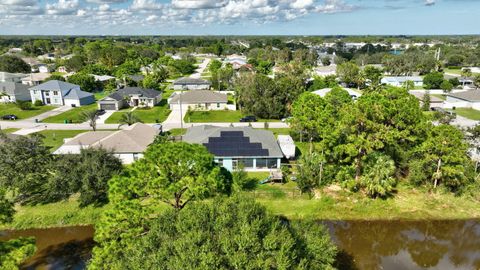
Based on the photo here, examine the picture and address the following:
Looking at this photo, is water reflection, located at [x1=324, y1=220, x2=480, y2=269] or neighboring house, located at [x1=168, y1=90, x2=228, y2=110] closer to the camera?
water reflection, located at [x1=324, y1=220, x2=480, y2=269]

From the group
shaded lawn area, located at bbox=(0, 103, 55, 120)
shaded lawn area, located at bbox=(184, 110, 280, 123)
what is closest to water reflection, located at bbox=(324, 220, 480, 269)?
shaded lawn area, located at bbox=(184, 110, 280, 123)

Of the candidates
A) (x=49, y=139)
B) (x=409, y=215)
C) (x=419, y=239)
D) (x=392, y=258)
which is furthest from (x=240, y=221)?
(x=49, y=139)

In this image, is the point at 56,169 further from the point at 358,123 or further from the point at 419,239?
the point at 419,239

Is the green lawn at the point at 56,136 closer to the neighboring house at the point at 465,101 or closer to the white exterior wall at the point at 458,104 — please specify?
the white exterior wall at the point at 458,104

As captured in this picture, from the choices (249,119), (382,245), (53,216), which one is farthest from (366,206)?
(249,119)

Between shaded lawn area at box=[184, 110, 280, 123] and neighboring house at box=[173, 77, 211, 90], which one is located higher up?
neighboring house at box=[173, 77, 211, 90]

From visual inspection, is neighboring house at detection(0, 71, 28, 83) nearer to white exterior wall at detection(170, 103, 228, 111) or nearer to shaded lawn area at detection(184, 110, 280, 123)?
white exterior wall at detection(170, 103, 228, 111)

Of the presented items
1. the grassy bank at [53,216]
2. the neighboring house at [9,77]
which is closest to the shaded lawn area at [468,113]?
the grassy bank at [53,216]
